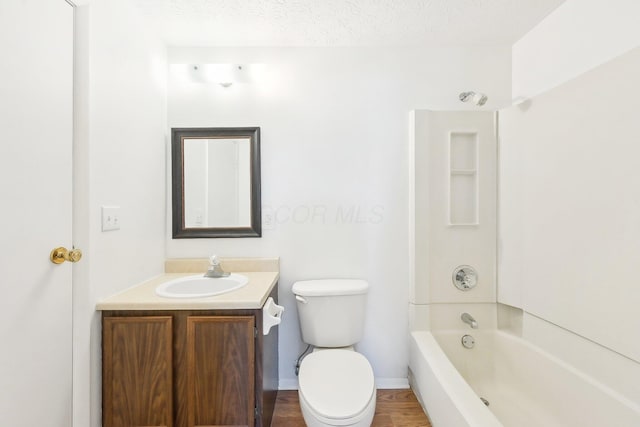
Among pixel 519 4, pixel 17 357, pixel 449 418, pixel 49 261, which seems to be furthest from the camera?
pixel 519 4

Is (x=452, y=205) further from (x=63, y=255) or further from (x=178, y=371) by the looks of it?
(x=63, y=255)

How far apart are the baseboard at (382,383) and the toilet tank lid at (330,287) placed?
2.14ft

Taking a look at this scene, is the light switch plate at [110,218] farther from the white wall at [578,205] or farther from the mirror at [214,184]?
the white wall at [578,205]

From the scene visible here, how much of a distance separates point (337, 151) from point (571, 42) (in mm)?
1339

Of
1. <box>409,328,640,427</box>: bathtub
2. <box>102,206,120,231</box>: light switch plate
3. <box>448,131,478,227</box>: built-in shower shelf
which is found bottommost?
<box>409,328,640,427</box>: bathtub

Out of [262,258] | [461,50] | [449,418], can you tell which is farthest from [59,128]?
[461,50]

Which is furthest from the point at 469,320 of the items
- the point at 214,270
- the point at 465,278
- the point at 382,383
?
the point at 214,270

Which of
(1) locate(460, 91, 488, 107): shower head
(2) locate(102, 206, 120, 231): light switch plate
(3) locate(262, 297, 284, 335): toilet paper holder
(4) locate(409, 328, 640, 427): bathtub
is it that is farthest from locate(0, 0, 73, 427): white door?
(1) locate(460, 91, 488, 107): shower head

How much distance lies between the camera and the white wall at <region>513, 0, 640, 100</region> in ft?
4.11

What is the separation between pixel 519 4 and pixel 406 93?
2.26ft

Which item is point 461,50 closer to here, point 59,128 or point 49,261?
point 59,128

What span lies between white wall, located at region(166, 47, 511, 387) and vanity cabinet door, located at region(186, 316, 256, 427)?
65 cm

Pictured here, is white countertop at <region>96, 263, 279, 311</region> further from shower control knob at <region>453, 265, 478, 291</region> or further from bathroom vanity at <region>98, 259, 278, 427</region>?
shower control knob at <region>453, 265, 478, 291</region>

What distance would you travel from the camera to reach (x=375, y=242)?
1910 mm
